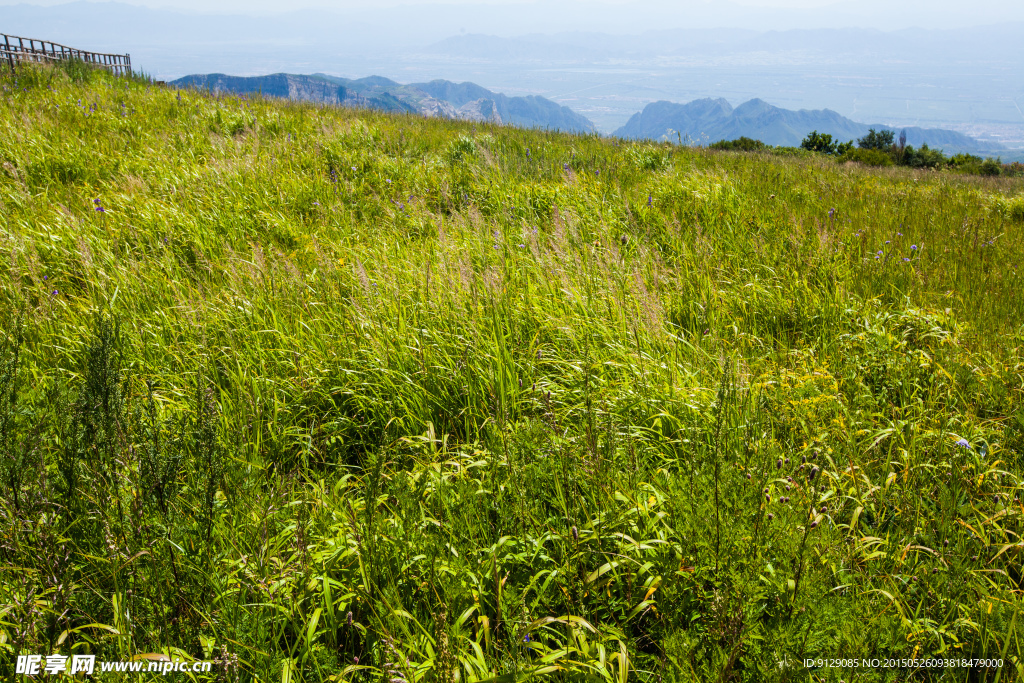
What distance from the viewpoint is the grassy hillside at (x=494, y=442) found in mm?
1448

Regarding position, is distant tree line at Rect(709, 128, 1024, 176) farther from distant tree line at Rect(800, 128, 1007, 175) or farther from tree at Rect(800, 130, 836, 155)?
tree at Rect(800, 130, 836, 155)

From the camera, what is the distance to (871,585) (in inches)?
62.7

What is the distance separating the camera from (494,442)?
2219 millimetres

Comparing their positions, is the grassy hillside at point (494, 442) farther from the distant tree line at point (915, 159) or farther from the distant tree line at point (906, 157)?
the distant tree line at point (915, 159)

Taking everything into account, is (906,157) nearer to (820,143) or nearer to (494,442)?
(820,143)

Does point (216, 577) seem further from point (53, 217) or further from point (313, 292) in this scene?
A: point (53, 217)

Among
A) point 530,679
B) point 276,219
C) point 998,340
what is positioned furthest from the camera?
point 276,219

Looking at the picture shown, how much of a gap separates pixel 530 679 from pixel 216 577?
99 cm

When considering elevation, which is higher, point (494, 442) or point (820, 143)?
point (820, 143)

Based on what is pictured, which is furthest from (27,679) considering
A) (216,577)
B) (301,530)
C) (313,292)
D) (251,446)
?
(313,292)
